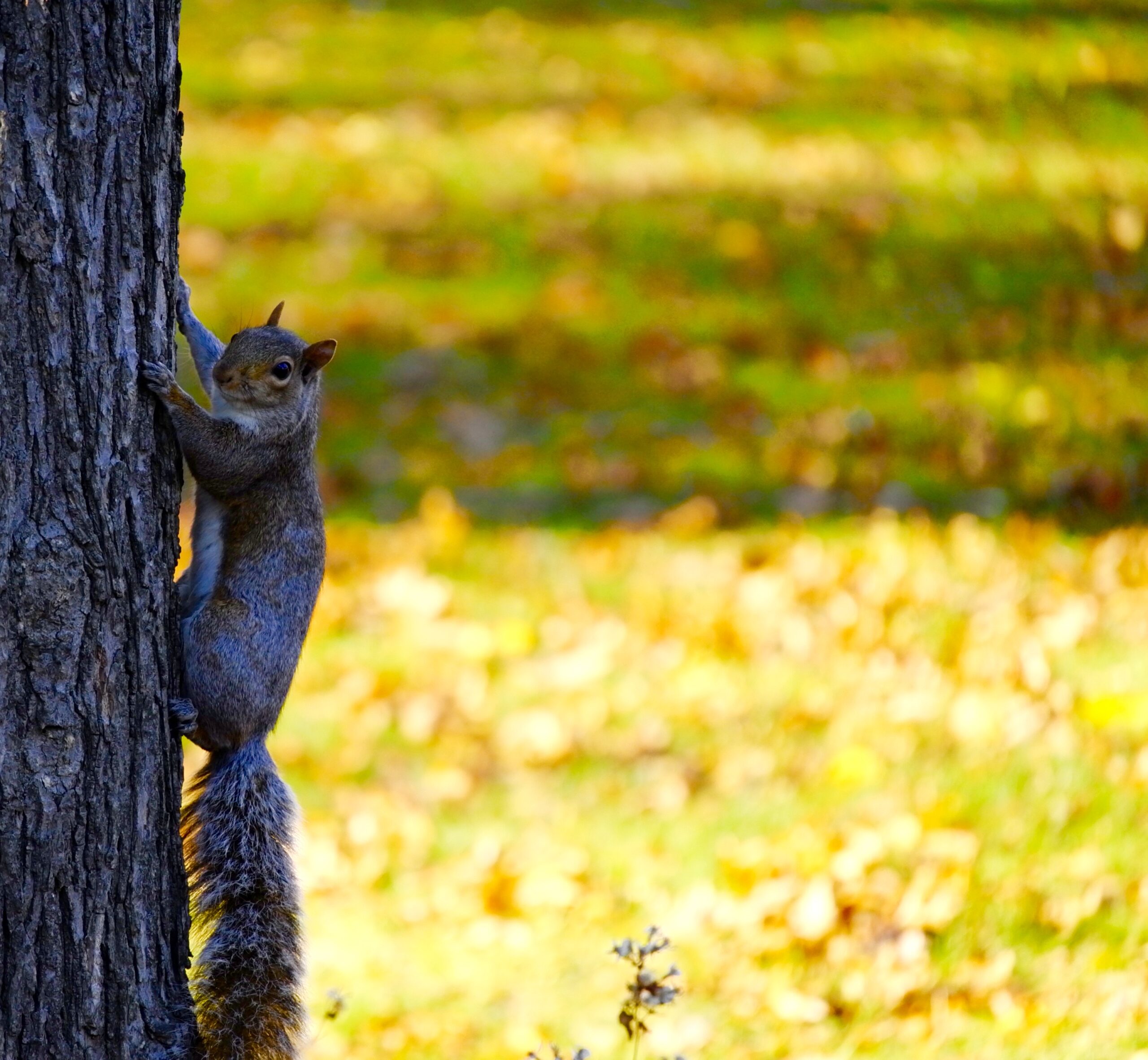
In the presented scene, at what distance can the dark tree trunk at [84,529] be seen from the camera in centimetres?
190

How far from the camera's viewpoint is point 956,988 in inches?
115

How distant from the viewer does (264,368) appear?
2.54 metres

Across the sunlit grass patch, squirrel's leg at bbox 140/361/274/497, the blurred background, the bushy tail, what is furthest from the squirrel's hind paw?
the sunlit grass patch

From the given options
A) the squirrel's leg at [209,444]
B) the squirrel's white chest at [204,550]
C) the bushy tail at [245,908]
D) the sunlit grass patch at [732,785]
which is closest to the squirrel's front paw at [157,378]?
the squirrel's leg at [209,444]

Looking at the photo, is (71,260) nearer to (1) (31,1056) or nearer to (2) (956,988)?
(1) (31,1056)

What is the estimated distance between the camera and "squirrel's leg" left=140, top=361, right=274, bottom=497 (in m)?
2.09

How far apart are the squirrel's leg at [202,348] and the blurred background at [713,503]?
1066mm

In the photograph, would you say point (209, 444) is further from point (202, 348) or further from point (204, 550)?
point (202, 348)

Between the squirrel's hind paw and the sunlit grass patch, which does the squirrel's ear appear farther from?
the sunlit grass patch

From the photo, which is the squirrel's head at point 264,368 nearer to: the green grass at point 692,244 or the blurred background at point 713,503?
the blurred background at point 713,503

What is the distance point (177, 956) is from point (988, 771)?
7.46 ft

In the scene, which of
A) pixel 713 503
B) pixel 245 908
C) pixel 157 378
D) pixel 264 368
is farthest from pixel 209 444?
pixel 713 503

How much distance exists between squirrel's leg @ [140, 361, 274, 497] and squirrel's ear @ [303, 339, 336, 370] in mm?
187

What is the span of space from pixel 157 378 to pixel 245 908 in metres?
0.80
